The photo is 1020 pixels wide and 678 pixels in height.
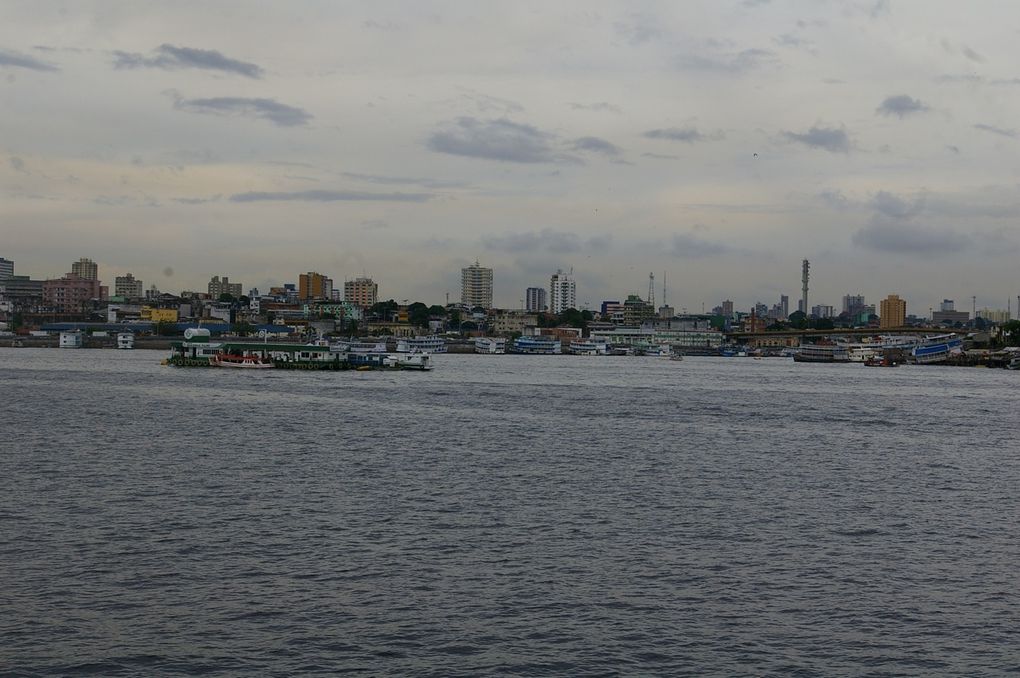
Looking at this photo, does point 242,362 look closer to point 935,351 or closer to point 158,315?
point 935,351

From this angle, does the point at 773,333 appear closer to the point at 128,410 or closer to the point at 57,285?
the point at 57,285

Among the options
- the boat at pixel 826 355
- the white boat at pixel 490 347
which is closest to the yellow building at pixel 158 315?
the white boat at pixel 490 347

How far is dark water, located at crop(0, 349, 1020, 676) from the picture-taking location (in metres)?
11.8

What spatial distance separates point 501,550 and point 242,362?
57.8 metres

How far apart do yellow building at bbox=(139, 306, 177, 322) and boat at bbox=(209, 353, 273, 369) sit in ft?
286

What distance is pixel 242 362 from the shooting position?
7131 cm

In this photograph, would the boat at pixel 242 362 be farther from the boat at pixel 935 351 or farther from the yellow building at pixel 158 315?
the yellow building at pixel 158 315

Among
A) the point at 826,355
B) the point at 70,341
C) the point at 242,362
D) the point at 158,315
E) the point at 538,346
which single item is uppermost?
the point at 158,315

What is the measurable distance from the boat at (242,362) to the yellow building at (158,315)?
87.2m

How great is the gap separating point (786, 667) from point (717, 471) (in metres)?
13.5

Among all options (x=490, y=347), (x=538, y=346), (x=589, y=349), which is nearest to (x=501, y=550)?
(x=490, y=347)

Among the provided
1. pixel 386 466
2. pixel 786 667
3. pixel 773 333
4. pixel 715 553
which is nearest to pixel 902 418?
pixel 386 466

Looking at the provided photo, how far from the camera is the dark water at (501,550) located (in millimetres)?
11812

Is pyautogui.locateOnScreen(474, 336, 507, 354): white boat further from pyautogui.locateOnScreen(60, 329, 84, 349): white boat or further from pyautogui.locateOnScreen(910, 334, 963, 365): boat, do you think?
pyautogui.locateOnScreen(910, 334, 963, 365): boat
